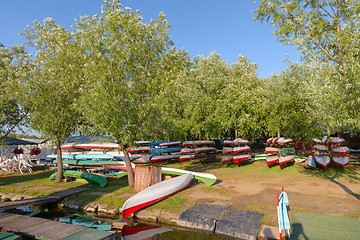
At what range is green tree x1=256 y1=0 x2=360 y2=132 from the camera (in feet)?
36.9

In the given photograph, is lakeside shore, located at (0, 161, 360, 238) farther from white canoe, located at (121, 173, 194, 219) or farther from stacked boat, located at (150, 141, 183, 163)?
stacked boat, located at (150, 141, 183, 163)

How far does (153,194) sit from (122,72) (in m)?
7.33

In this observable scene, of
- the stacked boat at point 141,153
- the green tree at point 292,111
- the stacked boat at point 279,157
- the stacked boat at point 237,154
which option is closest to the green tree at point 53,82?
the stacked boat at point 141,153

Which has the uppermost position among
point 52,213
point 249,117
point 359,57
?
point 359,57

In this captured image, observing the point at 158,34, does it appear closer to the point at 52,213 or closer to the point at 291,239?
the point at 52,213

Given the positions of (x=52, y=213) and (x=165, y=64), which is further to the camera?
(x=165, y=64)

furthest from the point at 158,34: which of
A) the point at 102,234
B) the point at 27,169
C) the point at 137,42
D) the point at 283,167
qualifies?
the point at 27,169

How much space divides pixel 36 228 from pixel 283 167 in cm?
1892

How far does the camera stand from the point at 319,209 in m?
11.8

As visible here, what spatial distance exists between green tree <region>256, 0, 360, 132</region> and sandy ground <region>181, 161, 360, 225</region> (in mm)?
3668

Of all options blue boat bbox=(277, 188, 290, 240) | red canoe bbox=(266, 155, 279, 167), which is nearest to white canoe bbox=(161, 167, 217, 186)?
red canoe bbox=(266, 155, 279, 167)

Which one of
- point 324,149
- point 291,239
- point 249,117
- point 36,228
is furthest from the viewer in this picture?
point 249,117

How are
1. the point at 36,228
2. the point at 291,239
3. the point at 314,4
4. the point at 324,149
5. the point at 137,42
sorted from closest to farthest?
the point at 291,239
the point at 36,228
the point at 314,4
the point at 137,42
the point at 324,149

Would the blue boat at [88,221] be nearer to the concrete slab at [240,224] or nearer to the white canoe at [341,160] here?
the concrete slab at [240,224]
